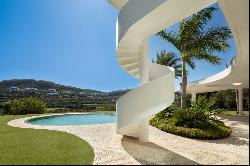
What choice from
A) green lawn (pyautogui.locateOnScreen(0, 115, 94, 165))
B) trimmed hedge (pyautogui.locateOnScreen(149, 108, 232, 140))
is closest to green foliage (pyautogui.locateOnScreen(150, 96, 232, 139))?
trimmed hedge (pyautogui.locateOnScreen(149, 108, 232, 140))

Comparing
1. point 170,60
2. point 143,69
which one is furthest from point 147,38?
point 170,60

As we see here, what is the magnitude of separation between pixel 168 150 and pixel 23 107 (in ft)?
52.2

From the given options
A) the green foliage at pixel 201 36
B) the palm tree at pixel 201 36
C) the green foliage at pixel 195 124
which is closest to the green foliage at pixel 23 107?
the green foliage at pixel 195 124

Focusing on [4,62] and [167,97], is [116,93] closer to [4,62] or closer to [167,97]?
[4,62]

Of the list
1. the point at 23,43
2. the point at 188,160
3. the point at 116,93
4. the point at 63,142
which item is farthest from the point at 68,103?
the point at 188,160

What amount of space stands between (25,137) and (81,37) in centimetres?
3794

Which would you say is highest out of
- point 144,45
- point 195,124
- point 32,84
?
point 144,45

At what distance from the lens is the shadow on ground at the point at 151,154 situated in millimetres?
6387

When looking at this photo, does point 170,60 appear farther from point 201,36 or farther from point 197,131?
point 197,131

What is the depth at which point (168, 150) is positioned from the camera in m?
7.63

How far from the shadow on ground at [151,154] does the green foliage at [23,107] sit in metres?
14.1

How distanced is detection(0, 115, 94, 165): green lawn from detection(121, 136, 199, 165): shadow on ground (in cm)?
117

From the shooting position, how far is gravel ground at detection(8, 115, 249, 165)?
6.46 metres

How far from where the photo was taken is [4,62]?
49594mm
